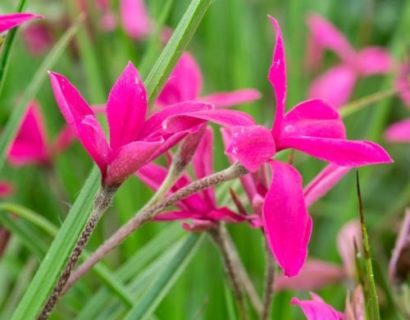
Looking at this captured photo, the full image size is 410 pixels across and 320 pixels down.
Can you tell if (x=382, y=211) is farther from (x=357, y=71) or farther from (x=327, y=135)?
(x=327, y=135)

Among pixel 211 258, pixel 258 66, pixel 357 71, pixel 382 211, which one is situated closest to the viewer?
pixel 211 258

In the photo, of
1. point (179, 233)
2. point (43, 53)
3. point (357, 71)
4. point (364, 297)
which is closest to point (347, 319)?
point (364, 297)

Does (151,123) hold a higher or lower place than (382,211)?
higher

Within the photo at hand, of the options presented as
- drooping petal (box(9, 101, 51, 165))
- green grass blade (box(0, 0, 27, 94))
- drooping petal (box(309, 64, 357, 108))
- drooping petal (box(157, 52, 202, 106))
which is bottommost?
drooping petal (box(309, 64, 357, 108))

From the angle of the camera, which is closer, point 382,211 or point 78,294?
point 78,294

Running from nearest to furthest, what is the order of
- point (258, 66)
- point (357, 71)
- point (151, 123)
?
point (151, 123) < point (357, 71) < point (258, 66)

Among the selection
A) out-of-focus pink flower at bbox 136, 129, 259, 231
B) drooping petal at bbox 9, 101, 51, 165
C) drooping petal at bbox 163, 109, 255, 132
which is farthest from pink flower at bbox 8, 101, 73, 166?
drooping petal at bbox 163, 109, 255, 132

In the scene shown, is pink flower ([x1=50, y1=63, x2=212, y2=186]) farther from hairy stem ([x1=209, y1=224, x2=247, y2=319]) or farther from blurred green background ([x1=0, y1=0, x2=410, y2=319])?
blurred green background ([x1=0, y1=0, x2=410, y2=319])
